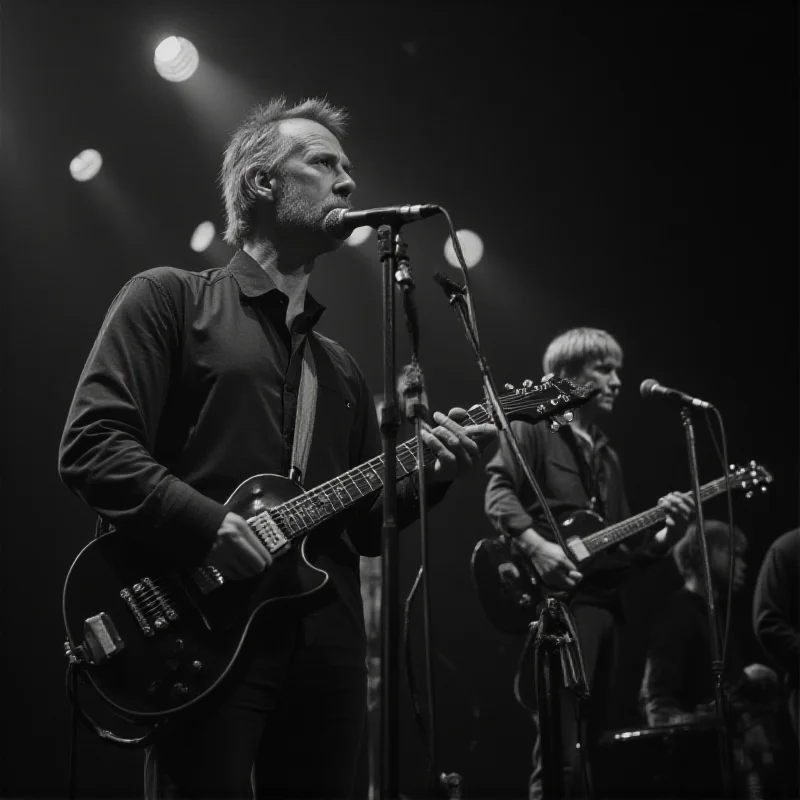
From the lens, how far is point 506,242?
242 inches

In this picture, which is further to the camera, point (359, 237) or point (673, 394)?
point (359, 237)

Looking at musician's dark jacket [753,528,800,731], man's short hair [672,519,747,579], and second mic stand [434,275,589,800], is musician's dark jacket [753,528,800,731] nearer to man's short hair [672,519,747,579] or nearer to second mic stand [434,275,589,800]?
man's short hair [672,519,747,579]

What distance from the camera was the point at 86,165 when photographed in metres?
4.86

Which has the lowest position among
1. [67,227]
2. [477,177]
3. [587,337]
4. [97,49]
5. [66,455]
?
[66,455]

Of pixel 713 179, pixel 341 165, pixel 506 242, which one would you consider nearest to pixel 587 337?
pixel 506 242

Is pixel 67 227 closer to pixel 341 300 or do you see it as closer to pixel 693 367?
pixel 341 300

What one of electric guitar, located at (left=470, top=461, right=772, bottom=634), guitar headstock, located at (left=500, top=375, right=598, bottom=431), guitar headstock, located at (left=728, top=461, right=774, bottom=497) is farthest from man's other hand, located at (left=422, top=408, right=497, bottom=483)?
guitar headstock, located at (left=728, top=461, right=774, bottom=497)

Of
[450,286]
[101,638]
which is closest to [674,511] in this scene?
[450,286]

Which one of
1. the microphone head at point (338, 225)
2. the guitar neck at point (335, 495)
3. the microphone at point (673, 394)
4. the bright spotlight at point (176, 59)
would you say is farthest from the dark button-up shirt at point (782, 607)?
the bright spotlight at point (176, 59)

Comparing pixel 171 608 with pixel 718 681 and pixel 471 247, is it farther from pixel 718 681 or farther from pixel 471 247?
pixel 471 247

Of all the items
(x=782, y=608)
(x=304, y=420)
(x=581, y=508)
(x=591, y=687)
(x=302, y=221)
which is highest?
(x=302, y=221)

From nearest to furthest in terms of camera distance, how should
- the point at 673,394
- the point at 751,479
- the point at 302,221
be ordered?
the point at 302,221 < the point at 673,394 < the point at 751,479

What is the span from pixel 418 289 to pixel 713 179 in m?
2.26

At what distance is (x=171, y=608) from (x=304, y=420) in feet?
2.17
